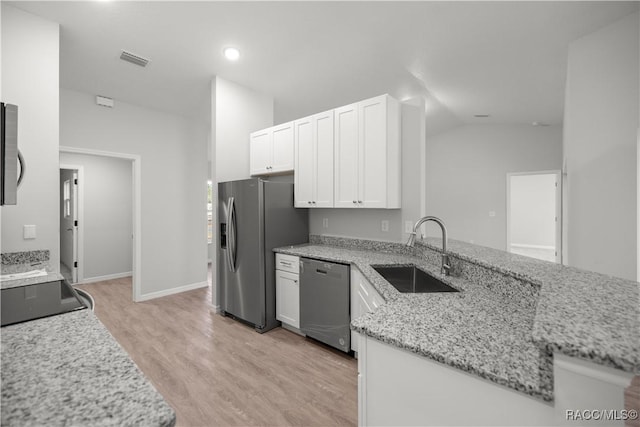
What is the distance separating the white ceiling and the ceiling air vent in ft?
0.17

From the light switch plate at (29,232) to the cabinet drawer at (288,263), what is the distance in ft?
6.53

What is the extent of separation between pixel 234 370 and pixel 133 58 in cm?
314

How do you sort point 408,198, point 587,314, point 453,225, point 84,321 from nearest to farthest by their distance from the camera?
1. point 587,314
2. point 84,321
3. point 408,198
4. point 453,225

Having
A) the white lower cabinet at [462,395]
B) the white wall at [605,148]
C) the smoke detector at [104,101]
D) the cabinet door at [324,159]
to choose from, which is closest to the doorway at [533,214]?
the white wall at [605,148]

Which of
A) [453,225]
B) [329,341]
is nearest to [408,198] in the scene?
[329,341]

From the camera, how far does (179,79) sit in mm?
3385

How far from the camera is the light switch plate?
219cm

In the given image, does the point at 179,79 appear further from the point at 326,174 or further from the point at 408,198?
the point at 408,198

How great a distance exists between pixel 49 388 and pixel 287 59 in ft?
10.2

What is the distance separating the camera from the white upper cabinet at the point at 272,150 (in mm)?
3354

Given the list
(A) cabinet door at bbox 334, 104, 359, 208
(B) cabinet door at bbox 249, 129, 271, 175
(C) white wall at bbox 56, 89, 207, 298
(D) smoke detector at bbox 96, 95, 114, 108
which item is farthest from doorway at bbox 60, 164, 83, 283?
(A) cabinet door at bbox 334, 104, 359, 208

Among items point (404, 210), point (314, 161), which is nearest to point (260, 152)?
point (314, 161)

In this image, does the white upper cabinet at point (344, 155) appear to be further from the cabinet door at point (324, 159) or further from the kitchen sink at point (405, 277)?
the kitchen sink at point (405, 277)

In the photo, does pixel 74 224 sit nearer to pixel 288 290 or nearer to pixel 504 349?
pixel 288 290
